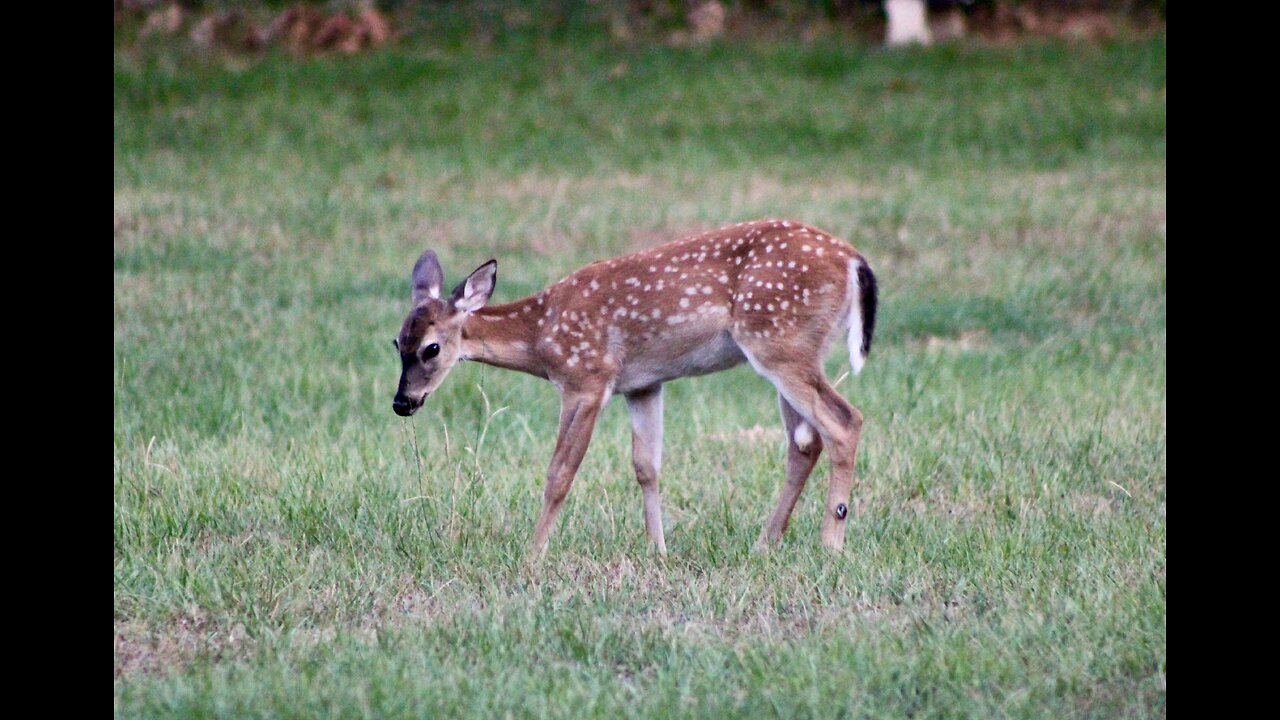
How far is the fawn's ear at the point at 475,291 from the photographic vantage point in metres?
6.57

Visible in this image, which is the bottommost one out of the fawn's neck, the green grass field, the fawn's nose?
the green grass field

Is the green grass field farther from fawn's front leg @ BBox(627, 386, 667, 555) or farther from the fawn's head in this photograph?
the fawn's head

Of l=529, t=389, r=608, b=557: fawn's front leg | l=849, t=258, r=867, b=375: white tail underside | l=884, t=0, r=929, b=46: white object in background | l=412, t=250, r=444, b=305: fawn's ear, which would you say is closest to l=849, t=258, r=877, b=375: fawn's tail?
l=849, t=258, r=867, b=375: white tail underside

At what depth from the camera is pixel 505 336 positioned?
679 cm

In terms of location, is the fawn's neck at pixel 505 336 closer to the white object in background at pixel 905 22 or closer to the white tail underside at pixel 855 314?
the white tail underside at pixel 855 314

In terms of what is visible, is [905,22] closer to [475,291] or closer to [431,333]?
[475,291]

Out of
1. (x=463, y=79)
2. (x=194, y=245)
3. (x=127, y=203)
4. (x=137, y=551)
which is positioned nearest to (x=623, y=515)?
(x=137, y=551)

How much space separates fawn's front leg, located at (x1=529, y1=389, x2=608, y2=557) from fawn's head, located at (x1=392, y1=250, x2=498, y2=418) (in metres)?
0.50

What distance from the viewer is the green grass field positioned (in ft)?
16.5

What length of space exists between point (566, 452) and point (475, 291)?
0.74 meters

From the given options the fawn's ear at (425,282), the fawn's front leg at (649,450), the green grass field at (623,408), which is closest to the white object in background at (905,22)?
the green grass field at (623,408)

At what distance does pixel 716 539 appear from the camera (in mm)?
6434
